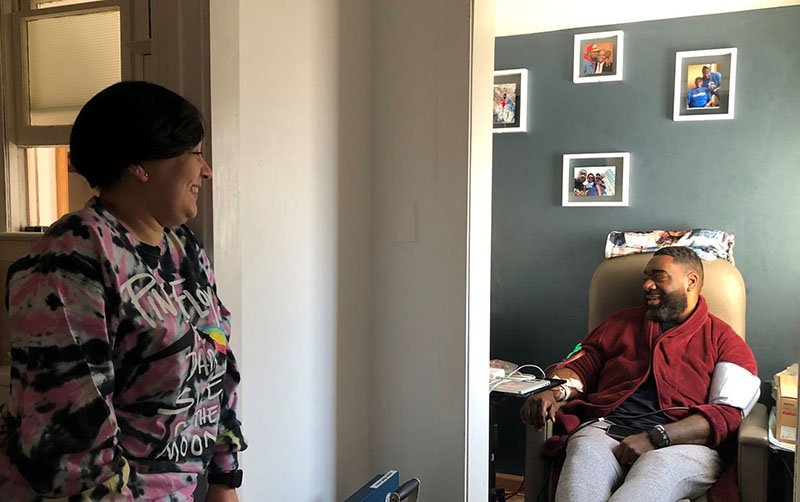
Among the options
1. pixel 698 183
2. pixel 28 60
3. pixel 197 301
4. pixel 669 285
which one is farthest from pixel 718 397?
pixel 28 60

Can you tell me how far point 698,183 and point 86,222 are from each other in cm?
273

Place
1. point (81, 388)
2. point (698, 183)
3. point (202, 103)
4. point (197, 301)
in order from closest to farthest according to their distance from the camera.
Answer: point (81, 388), point (197, 301), point (202, 103), point (698, 183)

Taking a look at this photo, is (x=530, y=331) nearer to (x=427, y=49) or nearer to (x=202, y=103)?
(x=427, y=49)

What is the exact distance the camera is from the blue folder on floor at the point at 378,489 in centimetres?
189

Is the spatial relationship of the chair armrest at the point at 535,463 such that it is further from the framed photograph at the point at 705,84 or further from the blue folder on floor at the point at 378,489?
the framed photograph at the point at 705,84

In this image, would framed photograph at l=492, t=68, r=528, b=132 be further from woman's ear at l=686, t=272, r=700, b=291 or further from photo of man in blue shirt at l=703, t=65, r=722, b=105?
woman's ear at l=686, t=272, r=700, b=291

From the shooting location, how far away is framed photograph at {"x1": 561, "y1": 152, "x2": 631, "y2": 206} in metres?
3.14

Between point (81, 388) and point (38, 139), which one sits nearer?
point (81, 388)

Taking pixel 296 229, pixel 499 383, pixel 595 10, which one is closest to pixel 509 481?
pixel 499 383

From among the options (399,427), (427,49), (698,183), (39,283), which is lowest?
(399,427)

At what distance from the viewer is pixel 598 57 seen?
10.4ft

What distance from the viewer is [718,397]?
246cm

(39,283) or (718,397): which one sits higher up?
(39,283)

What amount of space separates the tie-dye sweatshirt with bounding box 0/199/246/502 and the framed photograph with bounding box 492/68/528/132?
246 cm
